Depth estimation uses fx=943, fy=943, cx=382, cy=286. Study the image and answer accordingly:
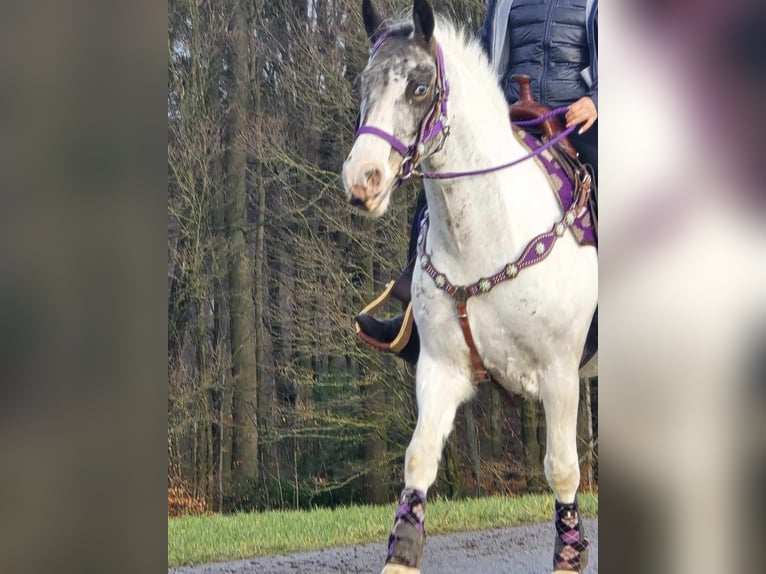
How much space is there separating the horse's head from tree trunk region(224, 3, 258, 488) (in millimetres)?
1607

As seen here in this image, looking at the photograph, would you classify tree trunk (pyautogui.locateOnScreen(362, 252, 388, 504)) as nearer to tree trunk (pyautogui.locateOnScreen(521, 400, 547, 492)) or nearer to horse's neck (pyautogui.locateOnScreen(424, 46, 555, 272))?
tree trunk (pyautogui.locateOnScreen(521, 400, 547, 492))

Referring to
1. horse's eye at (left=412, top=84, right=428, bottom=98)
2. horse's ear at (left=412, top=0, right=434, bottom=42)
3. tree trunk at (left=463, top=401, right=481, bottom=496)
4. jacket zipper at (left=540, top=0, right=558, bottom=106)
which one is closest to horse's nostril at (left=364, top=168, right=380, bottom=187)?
horse's eye at (left=412, top=84, right=428, bottom=98)

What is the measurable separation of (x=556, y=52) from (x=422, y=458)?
2.08 metres

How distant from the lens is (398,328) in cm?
443

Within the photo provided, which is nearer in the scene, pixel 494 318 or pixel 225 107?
pixel 494 318

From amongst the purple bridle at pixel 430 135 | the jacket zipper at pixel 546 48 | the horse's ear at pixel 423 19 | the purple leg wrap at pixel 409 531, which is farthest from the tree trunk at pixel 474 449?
the horse's ear at pixel 423 19

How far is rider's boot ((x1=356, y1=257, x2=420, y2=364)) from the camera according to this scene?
4.29 metres

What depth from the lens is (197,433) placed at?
216 inches

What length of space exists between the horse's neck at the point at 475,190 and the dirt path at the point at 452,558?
62.9 inches

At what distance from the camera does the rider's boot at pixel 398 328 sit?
429cm
